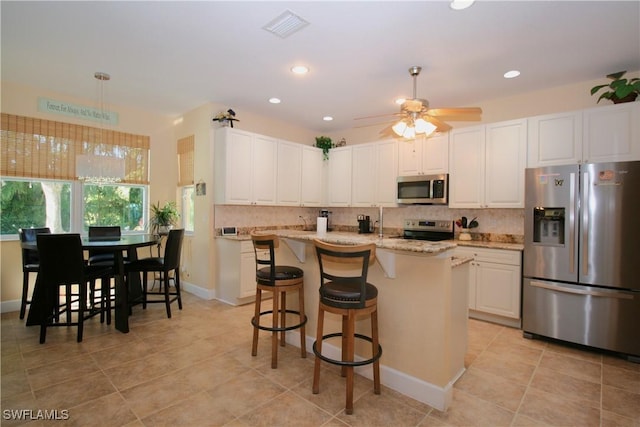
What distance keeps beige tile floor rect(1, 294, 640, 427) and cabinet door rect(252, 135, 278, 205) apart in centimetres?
219

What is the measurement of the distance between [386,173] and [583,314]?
116 inches

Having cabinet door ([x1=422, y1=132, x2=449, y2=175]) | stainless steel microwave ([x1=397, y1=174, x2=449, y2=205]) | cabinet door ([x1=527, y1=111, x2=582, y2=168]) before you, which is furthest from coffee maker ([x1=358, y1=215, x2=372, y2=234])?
cabinet door ([x1=527, y1=111, x2=582, y2=168])

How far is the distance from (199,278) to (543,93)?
527cm

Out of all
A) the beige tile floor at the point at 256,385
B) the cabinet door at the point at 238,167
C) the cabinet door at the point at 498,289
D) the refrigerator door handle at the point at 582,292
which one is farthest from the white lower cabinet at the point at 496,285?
the cabinet door at the point at 238,167

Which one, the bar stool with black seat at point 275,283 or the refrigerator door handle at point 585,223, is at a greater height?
the refrigerator door handle at point 585,223

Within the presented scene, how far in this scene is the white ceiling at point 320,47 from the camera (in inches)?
94.0

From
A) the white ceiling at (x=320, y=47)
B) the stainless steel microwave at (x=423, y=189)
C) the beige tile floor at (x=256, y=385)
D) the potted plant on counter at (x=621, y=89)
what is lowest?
the beige tile floor at (x=256, y=385)

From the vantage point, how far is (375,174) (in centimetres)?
515

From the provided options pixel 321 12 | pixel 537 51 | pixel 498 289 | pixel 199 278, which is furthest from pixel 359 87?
pixel 199 278

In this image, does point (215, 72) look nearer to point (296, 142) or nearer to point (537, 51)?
point (296, 142)

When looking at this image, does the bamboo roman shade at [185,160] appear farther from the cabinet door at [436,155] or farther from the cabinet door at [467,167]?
the cabinet door at [467,167]

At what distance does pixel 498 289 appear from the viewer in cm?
366

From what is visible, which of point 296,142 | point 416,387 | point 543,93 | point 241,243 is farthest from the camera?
point 296,142

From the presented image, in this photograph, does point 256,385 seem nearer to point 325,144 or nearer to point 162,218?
point 162,218
